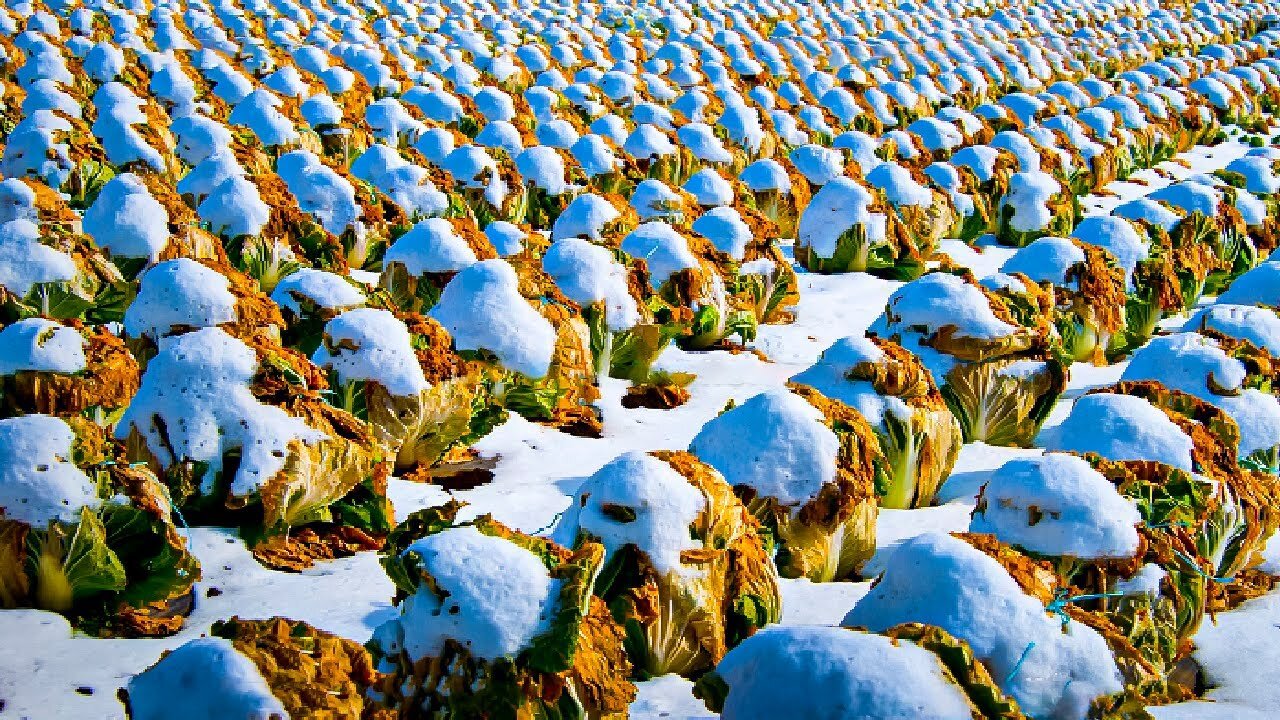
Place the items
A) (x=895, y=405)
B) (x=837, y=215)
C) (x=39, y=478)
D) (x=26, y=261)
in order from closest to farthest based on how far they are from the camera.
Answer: (x=39, y=478), (x=895, y=405), (x=26, y=261), (x=837, y=215)

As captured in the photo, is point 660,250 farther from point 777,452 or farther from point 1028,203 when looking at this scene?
point 1028,203

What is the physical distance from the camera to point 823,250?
11055 millimetres

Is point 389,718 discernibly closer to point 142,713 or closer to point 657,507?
point 142,713

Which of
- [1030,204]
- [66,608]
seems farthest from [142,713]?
[1030,204]

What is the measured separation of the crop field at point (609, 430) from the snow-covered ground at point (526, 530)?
0.02 meters

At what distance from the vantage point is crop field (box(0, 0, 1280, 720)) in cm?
384

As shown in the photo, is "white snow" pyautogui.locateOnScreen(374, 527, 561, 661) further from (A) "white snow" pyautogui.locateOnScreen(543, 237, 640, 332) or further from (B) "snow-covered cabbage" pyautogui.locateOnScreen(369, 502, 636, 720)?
(A) "white snow" pyautogui.locateOnScreen(543, 237, 640, 332)

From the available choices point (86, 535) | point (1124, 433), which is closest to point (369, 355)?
point (86, 535)

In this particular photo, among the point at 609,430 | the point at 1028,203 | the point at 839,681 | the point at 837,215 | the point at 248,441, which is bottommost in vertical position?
the point at 1028,203

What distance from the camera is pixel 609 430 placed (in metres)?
7.49

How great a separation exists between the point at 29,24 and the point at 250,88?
6102 mm

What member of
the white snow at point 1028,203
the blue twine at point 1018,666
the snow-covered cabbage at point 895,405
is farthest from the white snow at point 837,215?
the blue twine at point 1018,666

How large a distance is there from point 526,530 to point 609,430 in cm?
166

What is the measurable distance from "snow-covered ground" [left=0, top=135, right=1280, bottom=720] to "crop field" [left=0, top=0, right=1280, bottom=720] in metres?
0.02
